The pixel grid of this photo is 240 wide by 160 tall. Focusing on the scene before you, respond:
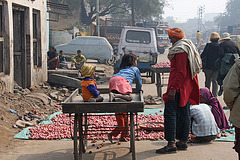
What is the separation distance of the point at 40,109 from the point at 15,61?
2.14m

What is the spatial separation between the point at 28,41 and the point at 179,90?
6.23 meters

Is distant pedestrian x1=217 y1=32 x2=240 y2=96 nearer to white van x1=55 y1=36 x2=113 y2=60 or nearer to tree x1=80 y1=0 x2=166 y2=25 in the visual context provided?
white van x1=55 y1=36 x2=113 y2=60

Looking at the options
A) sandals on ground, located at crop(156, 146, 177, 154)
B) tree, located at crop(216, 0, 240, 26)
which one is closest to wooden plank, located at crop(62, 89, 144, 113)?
sandals on ground, located at crop(156, 146, 177, 154)

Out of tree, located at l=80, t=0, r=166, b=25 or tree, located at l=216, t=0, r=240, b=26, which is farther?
tree, located at l=216, t=0, r=240, b=26

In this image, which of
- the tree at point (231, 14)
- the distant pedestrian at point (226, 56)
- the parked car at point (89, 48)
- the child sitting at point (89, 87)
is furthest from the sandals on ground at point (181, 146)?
the tree at point (231, 14)

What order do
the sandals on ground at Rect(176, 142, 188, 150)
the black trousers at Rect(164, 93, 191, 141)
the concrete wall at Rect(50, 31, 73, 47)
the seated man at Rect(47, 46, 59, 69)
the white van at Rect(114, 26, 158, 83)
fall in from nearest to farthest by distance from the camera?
1. the black trousers at Rect(164, 93, 191, 141)
2. the sandals on ground at Rect(176, 142, 188, 150)
3. the seated man at Rect(47, 46, 59, 69)
4. the white van at Rect(114, 26, 158, 83)
5. the concrete wall at Rect(50, 31, 73, 47)

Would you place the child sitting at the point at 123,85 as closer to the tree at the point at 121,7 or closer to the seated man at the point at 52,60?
the seated man at the point at 52,60

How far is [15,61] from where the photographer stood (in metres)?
9.95

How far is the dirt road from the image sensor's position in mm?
5195

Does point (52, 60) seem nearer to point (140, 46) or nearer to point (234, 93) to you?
point (140, 46)

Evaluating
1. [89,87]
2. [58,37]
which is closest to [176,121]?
[89,87]

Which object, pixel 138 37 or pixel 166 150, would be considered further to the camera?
pixel 138 37

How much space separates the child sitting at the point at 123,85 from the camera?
5.08 meters

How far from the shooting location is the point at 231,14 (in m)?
83.4
